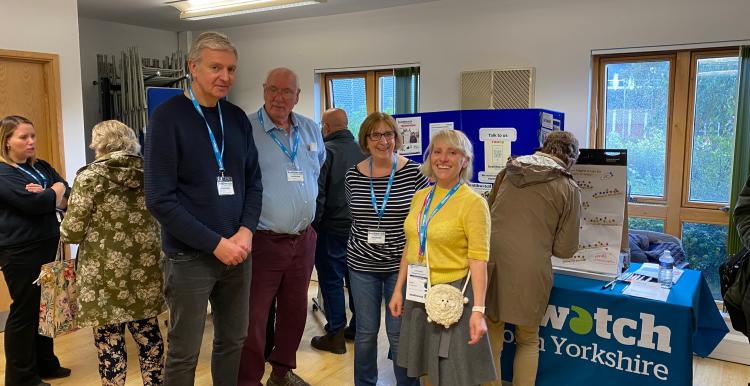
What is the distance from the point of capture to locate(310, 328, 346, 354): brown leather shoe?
3422 mm

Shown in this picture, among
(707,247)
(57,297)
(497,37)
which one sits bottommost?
(707,247)

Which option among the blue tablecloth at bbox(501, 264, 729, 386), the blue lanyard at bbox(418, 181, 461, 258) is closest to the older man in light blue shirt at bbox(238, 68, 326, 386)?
the blue lanyard at bbox(418, 181, 461, 258)

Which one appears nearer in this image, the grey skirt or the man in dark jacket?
the grey skirt

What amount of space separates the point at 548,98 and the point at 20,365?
166 inches

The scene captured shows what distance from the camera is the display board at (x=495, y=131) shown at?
3.02 m

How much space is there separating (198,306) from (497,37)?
3.83m

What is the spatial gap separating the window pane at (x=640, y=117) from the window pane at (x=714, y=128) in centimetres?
24

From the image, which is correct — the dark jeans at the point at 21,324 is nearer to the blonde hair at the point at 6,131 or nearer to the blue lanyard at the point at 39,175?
the blue lanyard at the point at 39,175

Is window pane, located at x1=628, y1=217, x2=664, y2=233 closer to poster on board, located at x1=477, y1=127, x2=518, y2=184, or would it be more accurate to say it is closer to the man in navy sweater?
poster on board, located at x1=477, y1=127, x2=518, y2=184

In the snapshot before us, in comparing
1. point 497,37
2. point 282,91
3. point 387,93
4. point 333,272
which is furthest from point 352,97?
point 282,91

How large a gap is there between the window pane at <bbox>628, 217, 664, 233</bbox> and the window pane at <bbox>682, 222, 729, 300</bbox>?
0.57 feet

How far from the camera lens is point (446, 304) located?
76.5 inches

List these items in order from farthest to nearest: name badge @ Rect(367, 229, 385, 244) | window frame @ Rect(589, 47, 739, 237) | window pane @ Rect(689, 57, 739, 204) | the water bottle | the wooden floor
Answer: window frame @ Rect(589, 47, 739, 237)
window pane @ Rect(689, 57, 739, 204)
the wooden floor
the water bottle
name badge @ Rect(367, 229, 385, 244)

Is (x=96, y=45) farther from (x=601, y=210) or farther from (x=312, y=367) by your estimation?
(x=601, y=210)
